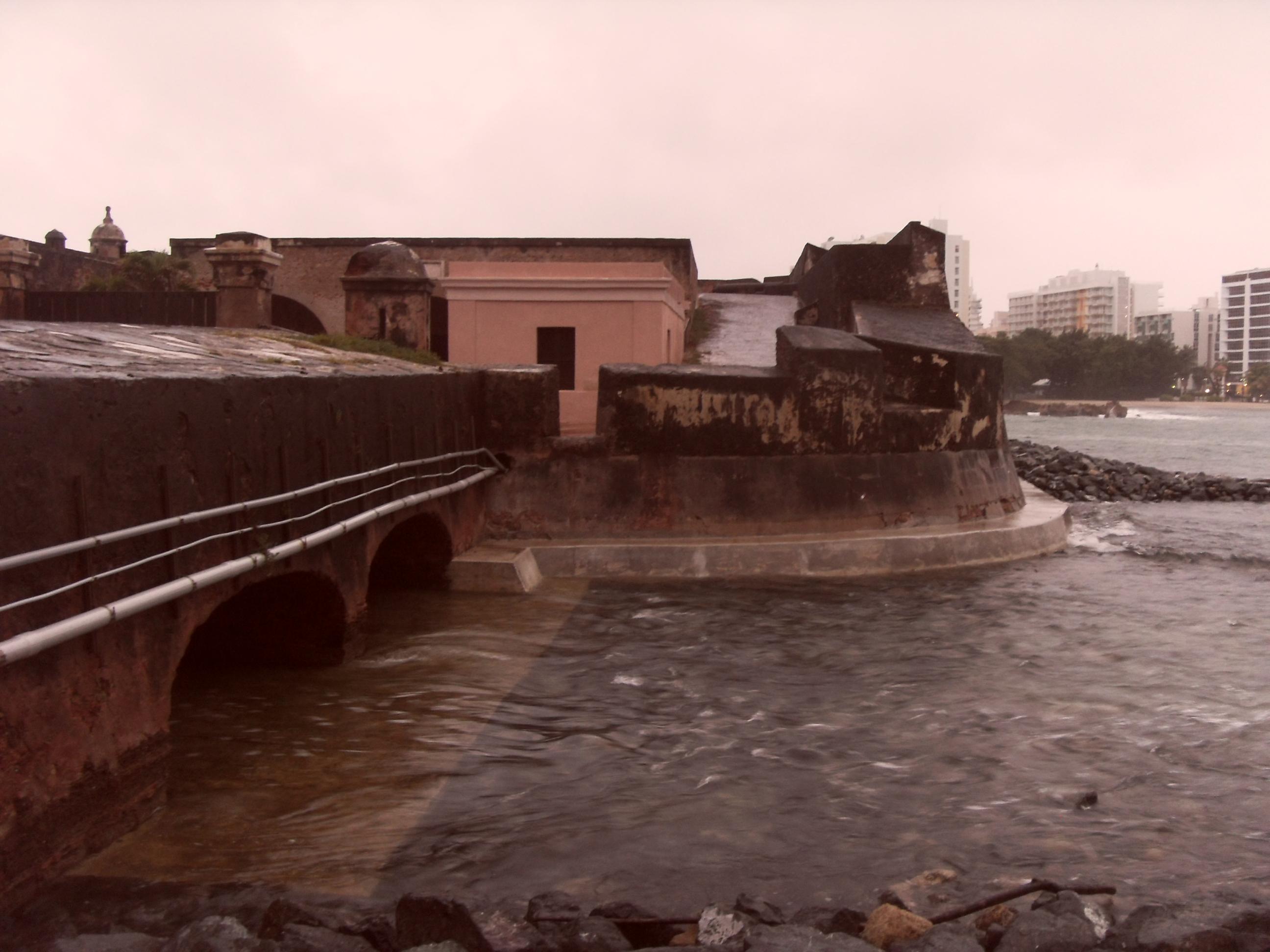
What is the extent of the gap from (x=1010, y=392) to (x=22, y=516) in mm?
84757

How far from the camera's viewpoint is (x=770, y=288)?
96.0 feet

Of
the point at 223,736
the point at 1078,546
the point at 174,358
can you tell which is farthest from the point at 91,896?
the point at 1078,546

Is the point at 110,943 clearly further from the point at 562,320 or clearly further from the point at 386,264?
the point at 562,320

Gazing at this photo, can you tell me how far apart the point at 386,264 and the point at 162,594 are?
398 inches

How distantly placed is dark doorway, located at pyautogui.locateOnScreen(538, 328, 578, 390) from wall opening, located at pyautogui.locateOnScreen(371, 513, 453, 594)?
5516 mm

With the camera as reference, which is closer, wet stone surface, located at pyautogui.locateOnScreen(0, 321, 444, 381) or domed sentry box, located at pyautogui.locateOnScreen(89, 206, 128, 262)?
wet stone surface, located at pyautogui.locateOnScreen(0, 321, 444, 381)

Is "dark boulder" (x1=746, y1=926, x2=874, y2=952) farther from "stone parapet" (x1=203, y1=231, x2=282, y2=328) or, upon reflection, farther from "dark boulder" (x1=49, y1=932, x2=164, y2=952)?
"stone parapet" (x1=203, y1=231, x2=282, y2=328)

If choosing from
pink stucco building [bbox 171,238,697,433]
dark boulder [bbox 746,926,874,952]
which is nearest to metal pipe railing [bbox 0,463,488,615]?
dark boulder [bbox 746,926,874,952]

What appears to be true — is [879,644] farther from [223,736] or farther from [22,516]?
[22,516]

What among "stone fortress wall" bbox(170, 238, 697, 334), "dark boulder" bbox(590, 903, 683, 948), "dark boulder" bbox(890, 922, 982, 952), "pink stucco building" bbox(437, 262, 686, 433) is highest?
"stone fortress wall" bbox(170, 238, 697, 334)

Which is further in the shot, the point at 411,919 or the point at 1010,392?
the point at 1010,392

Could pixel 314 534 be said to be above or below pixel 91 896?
above

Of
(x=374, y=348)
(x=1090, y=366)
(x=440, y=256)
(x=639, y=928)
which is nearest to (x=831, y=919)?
(x=639, y=928)

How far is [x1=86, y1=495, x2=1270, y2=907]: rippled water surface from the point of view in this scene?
491cm
